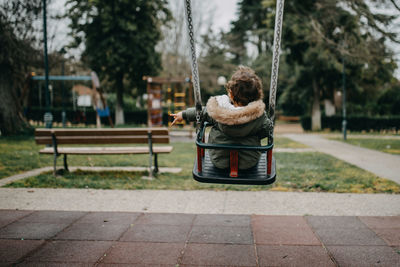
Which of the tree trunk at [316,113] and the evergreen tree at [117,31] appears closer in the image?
the evergreen tree at [117,31]

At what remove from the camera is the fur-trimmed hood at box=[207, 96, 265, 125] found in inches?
116

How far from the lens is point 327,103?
92.8 ft

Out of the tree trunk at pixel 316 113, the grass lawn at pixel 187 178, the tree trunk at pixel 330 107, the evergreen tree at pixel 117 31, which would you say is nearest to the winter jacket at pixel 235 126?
the grass lawn at pixel 187 178

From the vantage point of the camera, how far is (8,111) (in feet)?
51.1

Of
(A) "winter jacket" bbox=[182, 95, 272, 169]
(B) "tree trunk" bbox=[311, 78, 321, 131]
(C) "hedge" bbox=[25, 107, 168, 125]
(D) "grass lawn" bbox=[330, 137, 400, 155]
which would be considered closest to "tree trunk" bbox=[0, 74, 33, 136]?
(C) "hedge" bbox=[25, 107, 168, 125]

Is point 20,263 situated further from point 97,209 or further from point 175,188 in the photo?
point 175,188

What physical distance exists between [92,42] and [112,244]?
22.5 metres

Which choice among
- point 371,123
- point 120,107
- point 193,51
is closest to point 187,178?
point 193,51

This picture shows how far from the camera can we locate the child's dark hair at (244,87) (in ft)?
9.90

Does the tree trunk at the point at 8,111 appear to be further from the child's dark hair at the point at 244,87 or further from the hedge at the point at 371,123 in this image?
the hedge at the point at 371,123

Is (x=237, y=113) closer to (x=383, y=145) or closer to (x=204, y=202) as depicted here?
(x=204, y=202)

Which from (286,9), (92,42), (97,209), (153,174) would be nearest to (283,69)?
(286,9)

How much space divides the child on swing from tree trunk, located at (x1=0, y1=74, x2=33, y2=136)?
575 inches

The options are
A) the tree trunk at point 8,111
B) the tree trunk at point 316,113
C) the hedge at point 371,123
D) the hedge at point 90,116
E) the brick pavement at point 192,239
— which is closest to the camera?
the brick pavement at point 192,239
